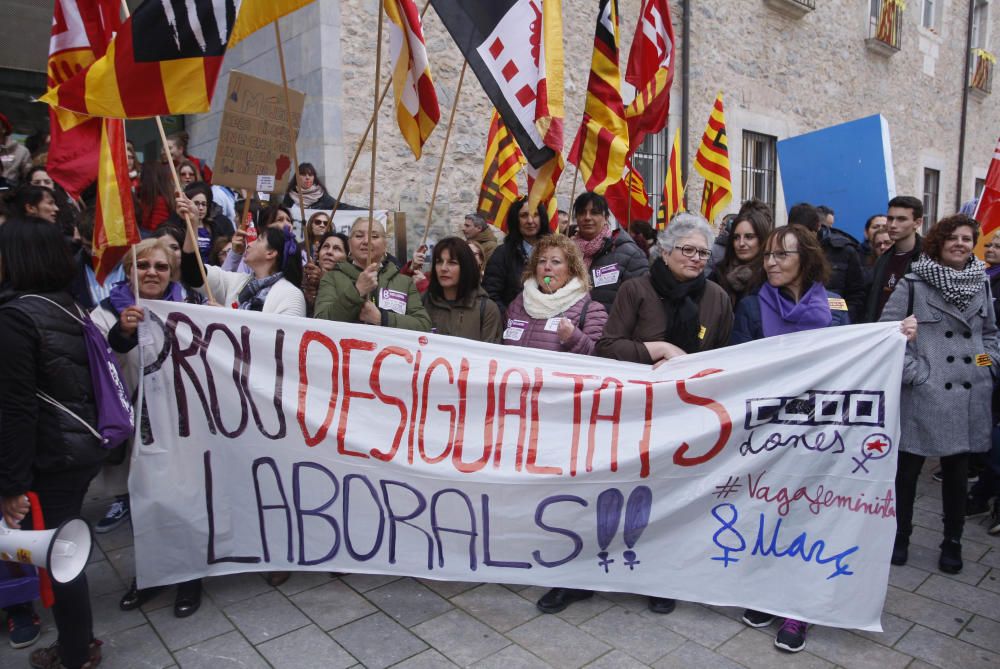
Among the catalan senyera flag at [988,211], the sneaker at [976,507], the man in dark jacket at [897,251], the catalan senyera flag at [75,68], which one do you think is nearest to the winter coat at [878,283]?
the man in dark jacket at [897,251]

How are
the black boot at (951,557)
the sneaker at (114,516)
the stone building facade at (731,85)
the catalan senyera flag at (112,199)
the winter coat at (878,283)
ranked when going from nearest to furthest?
the catalan senyera flag at (112,199)
the black boot at (951,557)
the sneaker at (114,516)
the winter coat at (878,283)
the stone building facade at (731,85)

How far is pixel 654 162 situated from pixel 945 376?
8.29 metres

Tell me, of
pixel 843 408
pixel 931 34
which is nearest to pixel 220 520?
pixel 843 408

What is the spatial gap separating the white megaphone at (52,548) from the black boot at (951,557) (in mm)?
3956

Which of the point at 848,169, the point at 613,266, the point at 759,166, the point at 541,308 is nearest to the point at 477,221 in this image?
the point at 613,266

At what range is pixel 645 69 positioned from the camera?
5.17m

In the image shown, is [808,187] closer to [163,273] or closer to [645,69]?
[645,69]

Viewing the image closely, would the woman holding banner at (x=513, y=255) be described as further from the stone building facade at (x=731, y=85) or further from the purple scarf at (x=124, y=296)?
the stone building facade at (x=731, y=85)

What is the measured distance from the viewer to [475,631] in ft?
9.56

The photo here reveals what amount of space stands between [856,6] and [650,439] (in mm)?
15146

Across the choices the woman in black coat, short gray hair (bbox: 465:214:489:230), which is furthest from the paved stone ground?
short gray hair (bbox: 465:214:489:230)

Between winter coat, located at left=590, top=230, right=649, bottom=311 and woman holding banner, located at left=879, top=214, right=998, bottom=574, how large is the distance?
5.15ft

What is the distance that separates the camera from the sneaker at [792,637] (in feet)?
9.05

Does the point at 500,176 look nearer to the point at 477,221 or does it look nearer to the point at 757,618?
the point at 477,221
